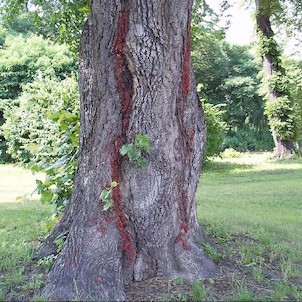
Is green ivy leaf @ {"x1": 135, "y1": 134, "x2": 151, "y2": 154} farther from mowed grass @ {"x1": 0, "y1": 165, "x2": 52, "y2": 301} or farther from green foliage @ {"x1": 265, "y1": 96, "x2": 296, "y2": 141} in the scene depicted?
green foliage @ {"x1": 265, "y1": 96, "x2": 296, "y2": 141}

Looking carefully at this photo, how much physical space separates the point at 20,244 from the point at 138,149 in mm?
1969

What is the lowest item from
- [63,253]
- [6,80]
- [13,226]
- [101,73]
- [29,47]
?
[13,226]

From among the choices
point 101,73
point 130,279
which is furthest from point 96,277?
point 101,73

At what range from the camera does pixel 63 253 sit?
132 inches

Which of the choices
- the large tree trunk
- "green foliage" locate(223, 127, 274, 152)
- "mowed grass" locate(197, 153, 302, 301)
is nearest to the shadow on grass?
"mowed grass" locate(197, 153, 302, 301)

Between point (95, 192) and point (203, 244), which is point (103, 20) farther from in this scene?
point (203, 244)

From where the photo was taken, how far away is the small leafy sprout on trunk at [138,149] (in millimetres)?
3365

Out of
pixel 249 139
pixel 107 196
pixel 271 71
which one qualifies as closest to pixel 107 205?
pixel 107 196

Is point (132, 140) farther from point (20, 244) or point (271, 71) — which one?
point (271, 71)

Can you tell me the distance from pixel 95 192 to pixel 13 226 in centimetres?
280

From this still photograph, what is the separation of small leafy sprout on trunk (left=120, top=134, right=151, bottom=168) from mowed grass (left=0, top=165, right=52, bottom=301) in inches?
46.5

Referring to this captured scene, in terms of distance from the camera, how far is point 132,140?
11.5 feet

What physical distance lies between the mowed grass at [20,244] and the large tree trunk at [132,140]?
1.22ft

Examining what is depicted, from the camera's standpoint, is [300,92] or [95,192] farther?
[300,92]
